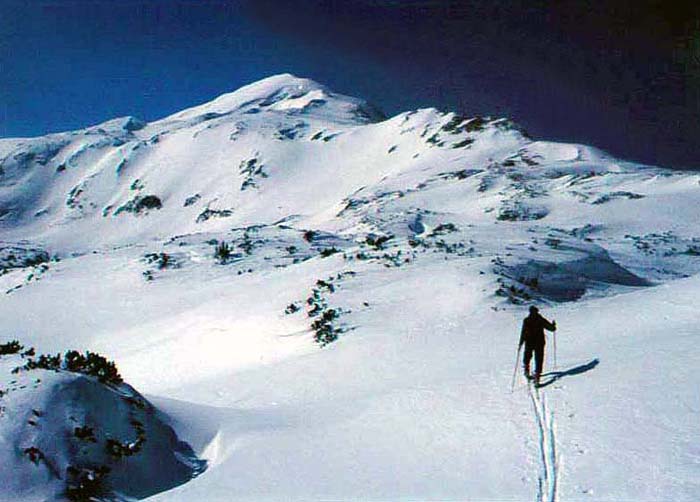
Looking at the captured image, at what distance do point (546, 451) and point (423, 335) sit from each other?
8724mm

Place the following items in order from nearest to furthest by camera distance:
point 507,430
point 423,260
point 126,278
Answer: point 507,430 → point 423,260 → point 126,278

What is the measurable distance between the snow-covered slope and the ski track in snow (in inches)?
1.4

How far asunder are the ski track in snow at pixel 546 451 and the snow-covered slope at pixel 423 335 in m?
0.04

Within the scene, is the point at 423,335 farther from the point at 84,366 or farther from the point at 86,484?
the point at 86,484

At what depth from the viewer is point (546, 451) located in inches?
253

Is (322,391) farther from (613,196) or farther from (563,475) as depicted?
(613,196)

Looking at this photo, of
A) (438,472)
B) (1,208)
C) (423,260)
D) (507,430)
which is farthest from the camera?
(1,208)

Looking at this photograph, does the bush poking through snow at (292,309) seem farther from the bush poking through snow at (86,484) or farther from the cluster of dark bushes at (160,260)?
the cluster of dark bushes at (160,260)

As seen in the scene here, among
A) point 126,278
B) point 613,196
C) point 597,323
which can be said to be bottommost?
point 597,323

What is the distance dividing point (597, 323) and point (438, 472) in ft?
27.6

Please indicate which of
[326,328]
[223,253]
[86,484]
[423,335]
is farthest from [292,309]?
[223,253]

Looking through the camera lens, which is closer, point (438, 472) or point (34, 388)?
point (438, 472)

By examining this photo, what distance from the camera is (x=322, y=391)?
1202 cm

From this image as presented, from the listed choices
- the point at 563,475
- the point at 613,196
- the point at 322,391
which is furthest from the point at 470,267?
the point at 613,196
